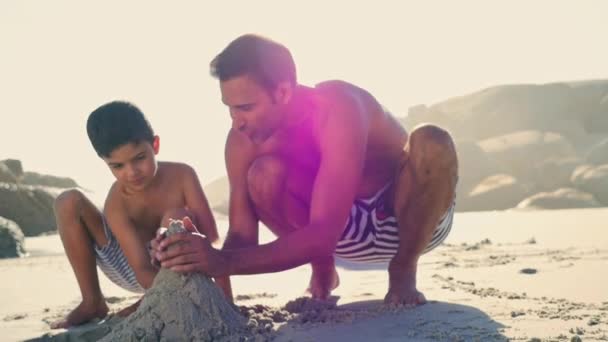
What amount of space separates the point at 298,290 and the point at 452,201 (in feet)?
4.06

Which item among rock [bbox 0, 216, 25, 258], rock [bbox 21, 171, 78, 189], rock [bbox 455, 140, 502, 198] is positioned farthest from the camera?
rock [bbox 455, 140, 502, 198]

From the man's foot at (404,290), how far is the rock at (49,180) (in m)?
11.7

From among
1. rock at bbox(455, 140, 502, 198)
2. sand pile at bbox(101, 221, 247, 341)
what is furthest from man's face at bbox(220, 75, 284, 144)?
rock at bbox(455, 140, 502, 198)

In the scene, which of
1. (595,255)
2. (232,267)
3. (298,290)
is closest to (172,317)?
(232,267)

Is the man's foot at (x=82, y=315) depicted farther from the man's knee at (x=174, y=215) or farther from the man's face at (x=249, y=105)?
the man's face at (x=249, y=105)

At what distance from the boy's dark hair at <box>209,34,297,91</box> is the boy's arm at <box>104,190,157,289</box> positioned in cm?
89

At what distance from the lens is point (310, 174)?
337 cm

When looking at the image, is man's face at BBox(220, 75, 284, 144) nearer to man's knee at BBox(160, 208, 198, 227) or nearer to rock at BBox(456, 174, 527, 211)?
man's knee at BBox(160, 208, 198, 227)

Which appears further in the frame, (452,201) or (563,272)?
(563,272)

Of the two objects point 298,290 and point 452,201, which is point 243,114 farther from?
point 298,290

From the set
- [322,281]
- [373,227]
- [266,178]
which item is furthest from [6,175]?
[373,227]

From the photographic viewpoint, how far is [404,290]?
3047 millimetres

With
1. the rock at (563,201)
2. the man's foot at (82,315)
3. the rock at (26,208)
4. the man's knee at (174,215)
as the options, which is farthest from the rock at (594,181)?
the man's foot at (82,315)

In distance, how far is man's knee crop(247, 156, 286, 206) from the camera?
3.20 metres
